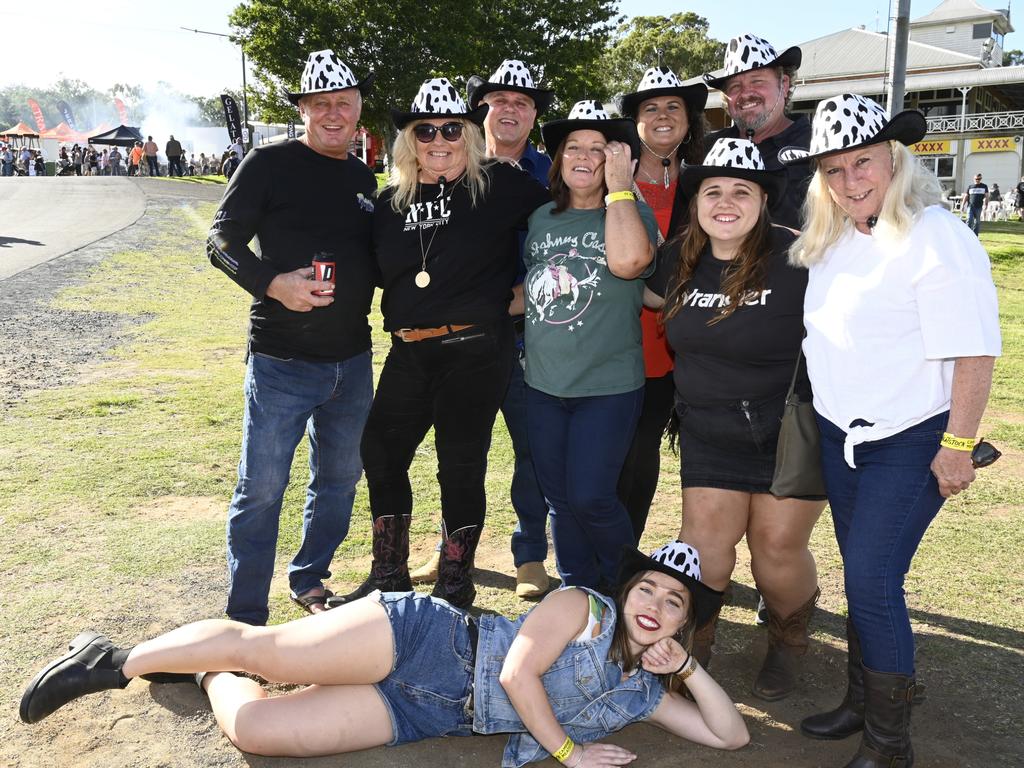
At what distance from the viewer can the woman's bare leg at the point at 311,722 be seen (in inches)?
127

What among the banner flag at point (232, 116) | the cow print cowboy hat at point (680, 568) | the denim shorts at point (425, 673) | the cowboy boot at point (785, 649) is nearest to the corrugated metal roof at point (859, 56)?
the banner flag at point (232, 116)

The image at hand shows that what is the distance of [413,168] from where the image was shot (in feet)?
14.0

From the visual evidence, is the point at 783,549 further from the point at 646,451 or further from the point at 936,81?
the point at 936,81

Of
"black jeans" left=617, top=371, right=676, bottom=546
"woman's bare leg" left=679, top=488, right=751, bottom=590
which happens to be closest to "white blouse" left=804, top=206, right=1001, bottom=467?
"woman's bare leg" left=679, top=488, right=751, bottom=590

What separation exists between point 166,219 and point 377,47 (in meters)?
11.7

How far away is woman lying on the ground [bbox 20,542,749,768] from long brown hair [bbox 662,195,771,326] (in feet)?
3.08

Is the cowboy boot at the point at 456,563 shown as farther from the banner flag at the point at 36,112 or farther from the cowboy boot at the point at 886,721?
the banner flag at the point at 36,112

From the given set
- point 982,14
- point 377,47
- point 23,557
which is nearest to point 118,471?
point 23,557

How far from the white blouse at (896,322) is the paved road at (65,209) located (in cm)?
1415

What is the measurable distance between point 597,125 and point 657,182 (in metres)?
0.70

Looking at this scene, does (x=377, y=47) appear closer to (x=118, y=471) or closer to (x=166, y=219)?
(x=166, y=219)

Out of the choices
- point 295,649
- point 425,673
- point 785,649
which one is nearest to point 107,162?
point 295,649

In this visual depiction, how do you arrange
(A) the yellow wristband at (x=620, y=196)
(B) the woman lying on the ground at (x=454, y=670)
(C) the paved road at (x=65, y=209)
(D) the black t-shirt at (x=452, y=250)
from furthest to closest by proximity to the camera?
(C) the paved road at (x=65, y=209) < (D) the black t-shirt at (x=452, y=250) < (A) the yellow wristband at (x=620, y=196) < (B) the woman lying on the ground at (x=454, y=670)

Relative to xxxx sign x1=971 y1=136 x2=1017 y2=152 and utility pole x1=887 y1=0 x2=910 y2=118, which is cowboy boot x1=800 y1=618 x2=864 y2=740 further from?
xxxx sign x1=971 y1=136 x2=1017 y2=152
